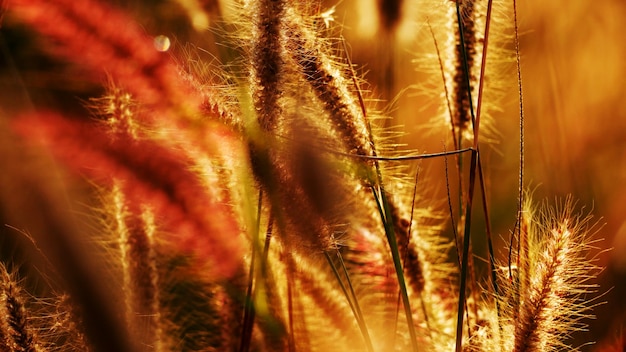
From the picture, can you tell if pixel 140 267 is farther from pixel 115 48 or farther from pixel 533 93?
pixel 533 93

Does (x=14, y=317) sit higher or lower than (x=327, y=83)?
lower

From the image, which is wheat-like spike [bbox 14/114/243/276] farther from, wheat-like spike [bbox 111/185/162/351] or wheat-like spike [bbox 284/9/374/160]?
wheat-like spike [bbox 284/9/374/160]

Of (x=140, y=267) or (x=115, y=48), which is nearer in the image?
(x=140, y=267)

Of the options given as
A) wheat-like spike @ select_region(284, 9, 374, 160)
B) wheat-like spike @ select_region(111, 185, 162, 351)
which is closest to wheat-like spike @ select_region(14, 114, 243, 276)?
wheat-like spike @ select_region(111, 185, 162, 351)

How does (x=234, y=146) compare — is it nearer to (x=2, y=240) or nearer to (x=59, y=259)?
(x=59, y=259)

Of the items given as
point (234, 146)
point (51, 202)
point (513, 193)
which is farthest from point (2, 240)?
point (513, 193)

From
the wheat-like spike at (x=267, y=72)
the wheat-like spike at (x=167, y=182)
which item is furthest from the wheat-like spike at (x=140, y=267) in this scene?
the wheat-like spike at (x=267, y=72)

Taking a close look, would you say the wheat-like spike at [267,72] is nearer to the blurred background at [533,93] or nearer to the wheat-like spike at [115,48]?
the wheat-like spike at [115,48]

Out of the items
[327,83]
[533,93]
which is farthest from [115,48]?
[533,93]
